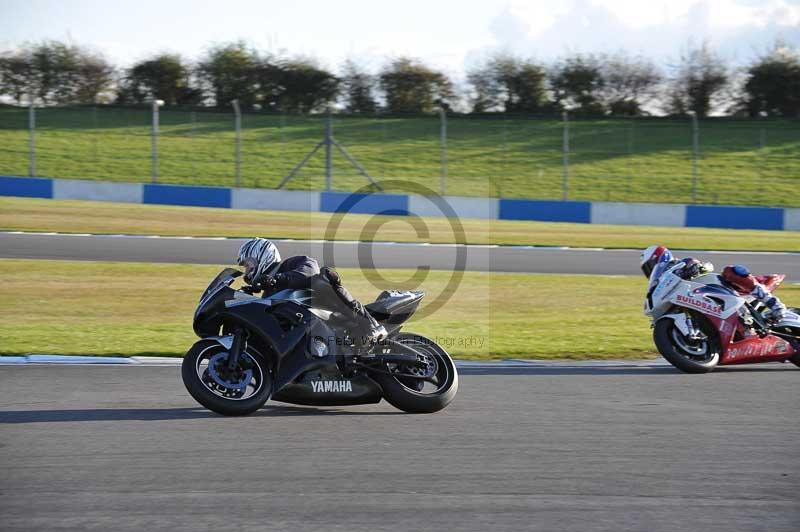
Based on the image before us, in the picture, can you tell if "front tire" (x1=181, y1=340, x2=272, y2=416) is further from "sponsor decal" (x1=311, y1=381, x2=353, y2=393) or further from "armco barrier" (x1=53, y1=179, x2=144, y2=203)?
"armco barrier" (x1=53, y1=179, x2=144, y2=203)

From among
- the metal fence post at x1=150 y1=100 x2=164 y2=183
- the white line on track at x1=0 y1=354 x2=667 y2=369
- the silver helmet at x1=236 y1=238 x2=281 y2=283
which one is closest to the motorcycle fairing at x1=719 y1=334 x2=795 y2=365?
the white line on track at x1=0 y1=354 x2=667 y2=369

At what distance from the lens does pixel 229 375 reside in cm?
669

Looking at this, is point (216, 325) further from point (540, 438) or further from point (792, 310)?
point (792, 310)

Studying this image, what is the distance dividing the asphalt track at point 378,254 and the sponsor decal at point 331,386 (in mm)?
10920

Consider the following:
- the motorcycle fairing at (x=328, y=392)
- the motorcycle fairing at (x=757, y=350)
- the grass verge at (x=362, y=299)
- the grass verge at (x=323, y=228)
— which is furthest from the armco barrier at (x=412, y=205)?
the motorcycle fairing at (x=328, y=392)

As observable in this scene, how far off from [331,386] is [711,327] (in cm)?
403

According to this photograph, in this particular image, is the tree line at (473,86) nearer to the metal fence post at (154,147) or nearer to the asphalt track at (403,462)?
the metal fence post at (154,147)

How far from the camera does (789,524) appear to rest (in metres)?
4.66

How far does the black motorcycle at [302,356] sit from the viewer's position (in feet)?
21.9

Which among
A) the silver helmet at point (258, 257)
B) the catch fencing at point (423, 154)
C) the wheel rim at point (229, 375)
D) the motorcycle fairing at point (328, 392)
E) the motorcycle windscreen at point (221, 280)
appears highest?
the catch fencing at point (423, 154)

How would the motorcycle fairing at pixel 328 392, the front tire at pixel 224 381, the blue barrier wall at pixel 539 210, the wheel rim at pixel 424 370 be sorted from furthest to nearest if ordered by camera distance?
the blue barrier wall at pixel 539 210 < the wheel rim at pixel 424 370 < the motorcycle fairing at pixel 328 392 < the front tire at pixel 224 381

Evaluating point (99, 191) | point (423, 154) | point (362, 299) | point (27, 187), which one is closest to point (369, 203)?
point (423, 154)

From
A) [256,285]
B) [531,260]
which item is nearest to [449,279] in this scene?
[531,260]

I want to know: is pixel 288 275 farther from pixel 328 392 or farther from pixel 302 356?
pixel 328 392
